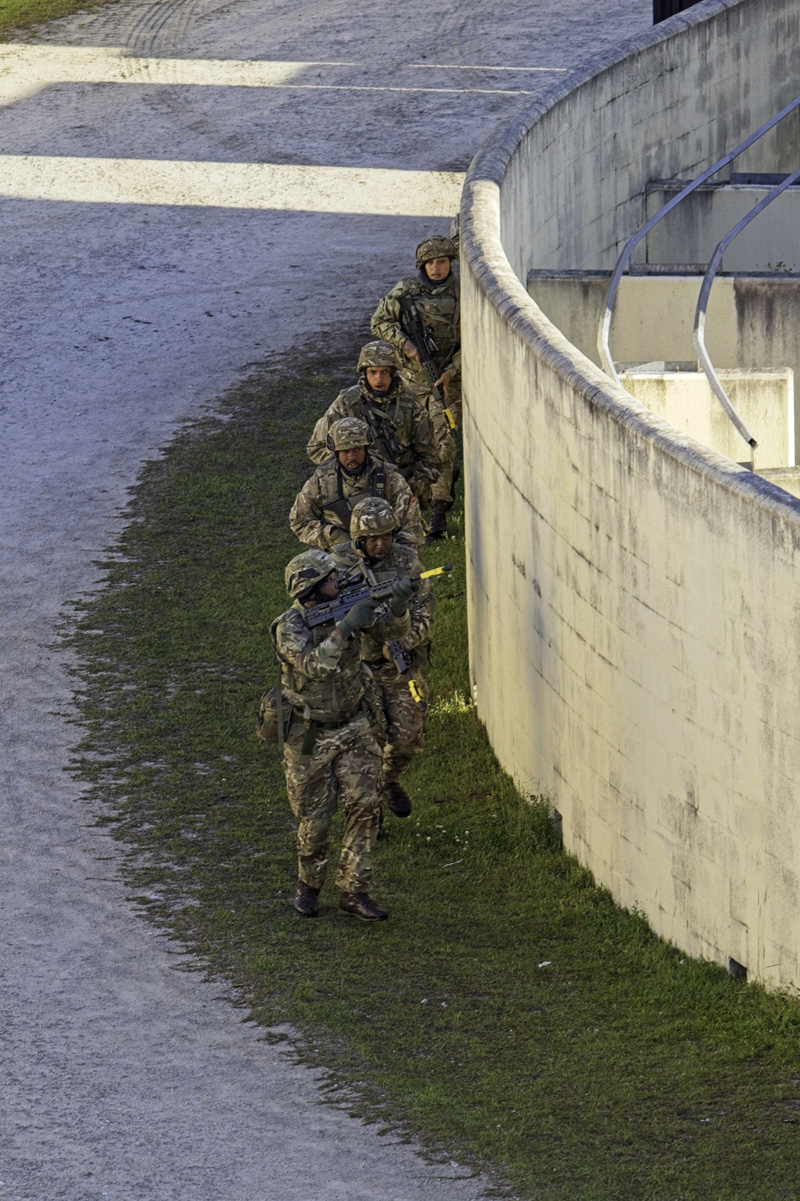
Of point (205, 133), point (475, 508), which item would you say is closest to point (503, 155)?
point (475, 508)

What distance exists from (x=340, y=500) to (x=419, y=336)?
3466 mm

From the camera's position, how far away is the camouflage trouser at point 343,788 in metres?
9.36

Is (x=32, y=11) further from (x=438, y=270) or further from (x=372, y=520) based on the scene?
(x=372, y=520)

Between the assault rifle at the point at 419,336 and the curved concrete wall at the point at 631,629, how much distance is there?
1.16m

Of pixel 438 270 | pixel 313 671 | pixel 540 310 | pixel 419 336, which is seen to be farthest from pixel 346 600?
pixel 438 270

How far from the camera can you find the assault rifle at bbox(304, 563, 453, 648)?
9070 mm

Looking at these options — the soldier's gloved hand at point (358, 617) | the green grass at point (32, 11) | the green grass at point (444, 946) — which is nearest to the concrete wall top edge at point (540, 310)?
the soldier's gloved hand at point (358, 617)

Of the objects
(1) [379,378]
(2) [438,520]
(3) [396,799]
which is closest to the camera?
(3) [396,799]

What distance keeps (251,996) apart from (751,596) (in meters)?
2.89

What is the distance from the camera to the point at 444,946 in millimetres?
9305

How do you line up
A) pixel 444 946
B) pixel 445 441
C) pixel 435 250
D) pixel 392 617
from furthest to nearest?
pixel 435 250
pixel 445 441
pixel 392 617
pixel 444 946

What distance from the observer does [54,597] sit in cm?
1352

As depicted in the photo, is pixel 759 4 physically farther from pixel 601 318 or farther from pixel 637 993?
pixel 637 993

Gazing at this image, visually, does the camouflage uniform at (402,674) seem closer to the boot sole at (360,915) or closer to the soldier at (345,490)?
the soldier at (345,490)
